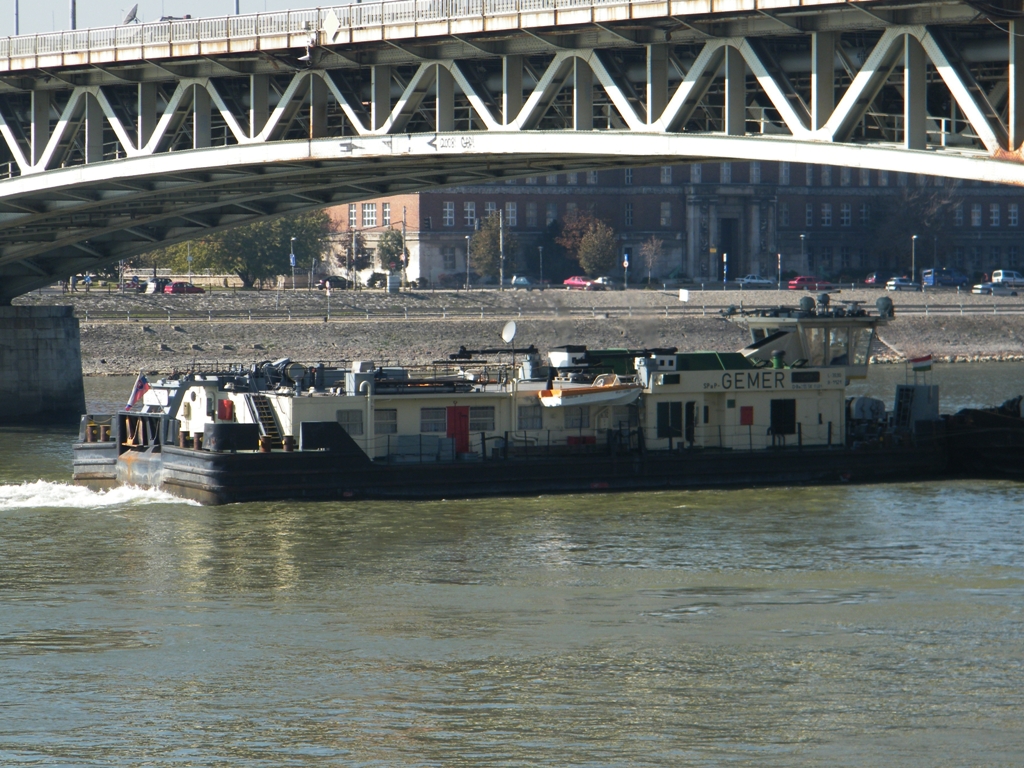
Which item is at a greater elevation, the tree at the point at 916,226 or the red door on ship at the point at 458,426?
the tree at the point at 916,226

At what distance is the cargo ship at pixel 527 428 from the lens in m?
31.5

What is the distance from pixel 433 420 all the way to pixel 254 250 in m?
61.0

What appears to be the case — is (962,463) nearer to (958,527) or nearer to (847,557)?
(958,527)

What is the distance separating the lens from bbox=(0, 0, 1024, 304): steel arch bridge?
27.9 metres

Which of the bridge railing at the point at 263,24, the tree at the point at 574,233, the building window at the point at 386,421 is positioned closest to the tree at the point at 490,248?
the tree at the point at 574,233

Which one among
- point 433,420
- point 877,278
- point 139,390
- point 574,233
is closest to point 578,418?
point 433,420

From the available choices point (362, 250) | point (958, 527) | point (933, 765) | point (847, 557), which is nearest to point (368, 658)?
point (933, 765)

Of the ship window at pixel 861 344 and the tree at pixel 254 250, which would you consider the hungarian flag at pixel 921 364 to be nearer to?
the ship window at pixel 861 344

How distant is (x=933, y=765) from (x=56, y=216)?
1342 inches

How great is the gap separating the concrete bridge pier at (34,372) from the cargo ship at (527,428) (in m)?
17.7

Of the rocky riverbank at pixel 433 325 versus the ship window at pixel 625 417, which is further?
the rocky riverbank at pixel 433 325

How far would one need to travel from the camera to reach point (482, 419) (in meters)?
33.4

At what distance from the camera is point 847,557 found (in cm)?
2586

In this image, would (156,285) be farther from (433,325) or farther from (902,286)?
(902,286)
